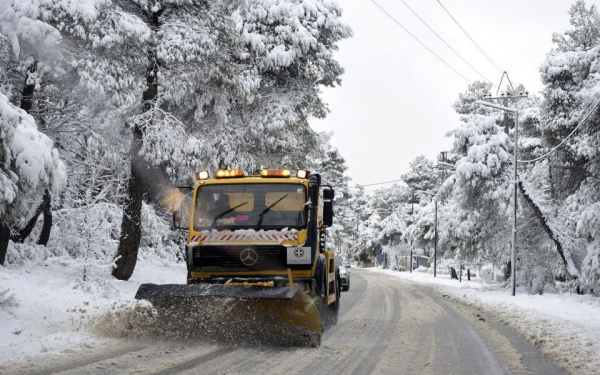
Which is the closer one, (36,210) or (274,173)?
(274,173)

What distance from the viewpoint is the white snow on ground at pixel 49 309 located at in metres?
7.97

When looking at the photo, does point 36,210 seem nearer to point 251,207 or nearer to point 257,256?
point 251,207

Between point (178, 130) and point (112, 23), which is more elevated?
point (112, 23)

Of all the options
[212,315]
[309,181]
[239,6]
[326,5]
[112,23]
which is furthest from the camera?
[326,5]

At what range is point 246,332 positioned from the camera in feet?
28.4

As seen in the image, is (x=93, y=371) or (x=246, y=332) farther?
(x=246, y=332)

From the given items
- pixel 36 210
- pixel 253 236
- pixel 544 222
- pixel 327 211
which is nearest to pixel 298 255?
pixel 253 236

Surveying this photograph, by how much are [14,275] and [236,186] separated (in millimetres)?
4935

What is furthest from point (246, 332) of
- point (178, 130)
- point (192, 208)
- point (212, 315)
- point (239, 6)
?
point (239, 6)

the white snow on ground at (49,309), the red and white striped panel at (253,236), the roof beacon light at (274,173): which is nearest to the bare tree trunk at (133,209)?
the white snow on ground at (49,309)

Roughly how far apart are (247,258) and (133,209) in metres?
7.02

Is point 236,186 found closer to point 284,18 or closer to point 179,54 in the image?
point 179,54

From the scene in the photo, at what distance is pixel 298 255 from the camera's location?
9406mm

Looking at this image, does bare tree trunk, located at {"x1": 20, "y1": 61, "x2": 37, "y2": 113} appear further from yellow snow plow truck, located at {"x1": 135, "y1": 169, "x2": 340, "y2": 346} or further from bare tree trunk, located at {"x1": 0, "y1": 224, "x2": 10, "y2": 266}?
yellow snow plow truck, located at {"x1": 135, "y1": 169, "x2": 340, "y2": 346}
